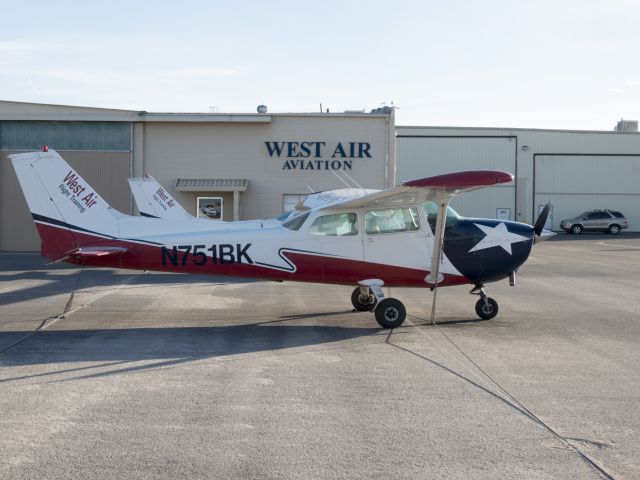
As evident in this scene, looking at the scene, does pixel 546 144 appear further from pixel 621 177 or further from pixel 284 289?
pixel 284 289

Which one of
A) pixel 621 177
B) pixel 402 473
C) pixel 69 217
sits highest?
pixel 621 177

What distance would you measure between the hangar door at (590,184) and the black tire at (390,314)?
160ft

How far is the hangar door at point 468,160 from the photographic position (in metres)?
55.8

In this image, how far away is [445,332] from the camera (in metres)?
11.0

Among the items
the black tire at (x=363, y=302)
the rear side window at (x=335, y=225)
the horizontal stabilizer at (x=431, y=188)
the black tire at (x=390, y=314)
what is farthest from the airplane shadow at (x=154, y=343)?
the horizontal stabilizer at (x=431, y=188)

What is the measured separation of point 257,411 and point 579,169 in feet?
184

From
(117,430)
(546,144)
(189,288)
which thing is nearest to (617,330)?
(117,430)

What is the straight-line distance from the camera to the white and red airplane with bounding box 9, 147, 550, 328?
11.6 m

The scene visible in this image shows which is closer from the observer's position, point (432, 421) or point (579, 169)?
point (432, 421)

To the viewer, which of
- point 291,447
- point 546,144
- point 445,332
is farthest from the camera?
point 546,144

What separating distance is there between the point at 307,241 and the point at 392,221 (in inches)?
54.7

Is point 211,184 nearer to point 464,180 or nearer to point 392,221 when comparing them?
point 392,221

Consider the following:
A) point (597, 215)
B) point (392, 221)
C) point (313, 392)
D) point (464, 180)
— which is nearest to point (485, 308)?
point (392, 221)

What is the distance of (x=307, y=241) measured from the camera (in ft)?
38.6
